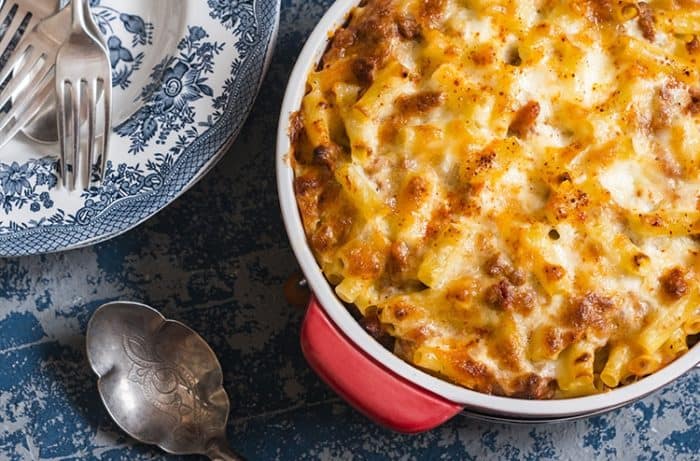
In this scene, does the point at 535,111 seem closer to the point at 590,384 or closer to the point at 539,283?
the point at 539,283

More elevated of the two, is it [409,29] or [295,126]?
[409,29]

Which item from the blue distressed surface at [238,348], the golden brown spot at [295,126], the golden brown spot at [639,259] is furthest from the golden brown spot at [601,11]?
the blue distressed surface at [238,348]

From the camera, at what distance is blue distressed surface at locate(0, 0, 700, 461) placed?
1879 millimetres

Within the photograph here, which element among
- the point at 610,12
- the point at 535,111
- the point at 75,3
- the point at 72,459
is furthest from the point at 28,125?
the point at 610,12

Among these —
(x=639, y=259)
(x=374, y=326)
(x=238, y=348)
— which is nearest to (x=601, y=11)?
(x=639, y=259)

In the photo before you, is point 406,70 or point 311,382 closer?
point 406,70

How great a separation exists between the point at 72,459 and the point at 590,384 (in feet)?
3.42

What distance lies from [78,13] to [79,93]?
0.51ft

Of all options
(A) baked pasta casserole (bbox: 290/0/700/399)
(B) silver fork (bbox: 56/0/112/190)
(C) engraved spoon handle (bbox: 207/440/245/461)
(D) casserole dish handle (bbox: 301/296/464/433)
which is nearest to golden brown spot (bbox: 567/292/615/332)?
(A) baked pasta casserole (bbox: 290/0/700/399)

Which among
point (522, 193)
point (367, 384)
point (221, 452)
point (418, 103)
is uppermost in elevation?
point (418, 103)

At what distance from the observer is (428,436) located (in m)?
1.88

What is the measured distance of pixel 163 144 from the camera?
183cm

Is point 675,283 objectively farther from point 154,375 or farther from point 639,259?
point 154,375

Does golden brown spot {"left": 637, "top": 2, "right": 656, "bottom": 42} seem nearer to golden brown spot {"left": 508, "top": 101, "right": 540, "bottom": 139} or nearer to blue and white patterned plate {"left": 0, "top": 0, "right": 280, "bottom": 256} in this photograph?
golden brown spot {"left": 508, "top": 101, "right": 540, "bottom": 139}
